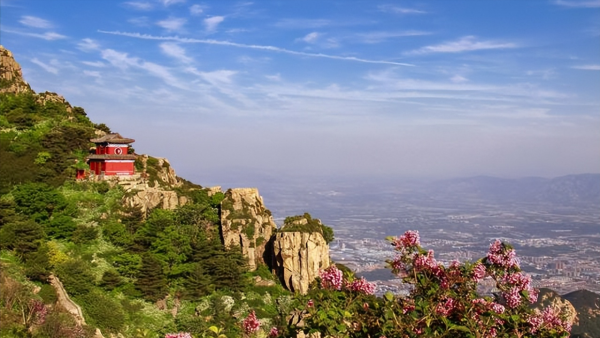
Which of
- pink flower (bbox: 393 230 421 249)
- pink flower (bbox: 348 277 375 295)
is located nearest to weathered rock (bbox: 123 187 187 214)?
pink flower (bbox: 348 277 375 295)

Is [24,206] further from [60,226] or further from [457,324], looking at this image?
[457,324]

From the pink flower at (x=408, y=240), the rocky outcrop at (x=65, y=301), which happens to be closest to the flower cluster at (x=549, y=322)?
the pink flower at (x=408, y=240)

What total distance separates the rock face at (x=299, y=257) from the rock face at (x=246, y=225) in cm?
194

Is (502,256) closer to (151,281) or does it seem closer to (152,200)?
(151,281)

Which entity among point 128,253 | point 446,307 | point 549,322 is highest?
point 446,307

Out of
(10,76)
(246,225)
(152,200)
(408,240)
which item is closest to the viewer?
(408,240)

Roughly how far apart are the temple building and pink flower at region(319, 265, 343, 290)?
38.1 meters

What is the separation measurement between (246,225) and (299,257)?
4.75 metres

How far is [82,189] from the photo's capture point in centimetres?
4300

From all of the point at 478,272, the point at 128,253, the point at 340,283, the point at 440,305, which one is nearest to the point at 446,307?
the point at 440,305

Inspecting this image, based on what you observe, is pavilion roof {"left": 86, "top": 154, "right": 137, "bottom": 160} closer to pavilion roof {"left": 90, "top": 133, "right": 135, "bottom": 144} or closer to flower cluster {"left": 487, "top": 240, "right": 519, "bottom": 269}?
pavilion roof {"left": 90, "top": 133, "right": 135, "bottom": 144}

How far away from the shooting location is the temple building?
147 feet

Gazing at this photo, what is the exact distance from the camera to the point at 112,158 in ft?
146

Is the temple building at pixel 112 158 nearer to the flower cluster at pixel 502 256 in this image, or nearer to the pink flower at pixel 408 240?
the pink flower at pixel 408 240
